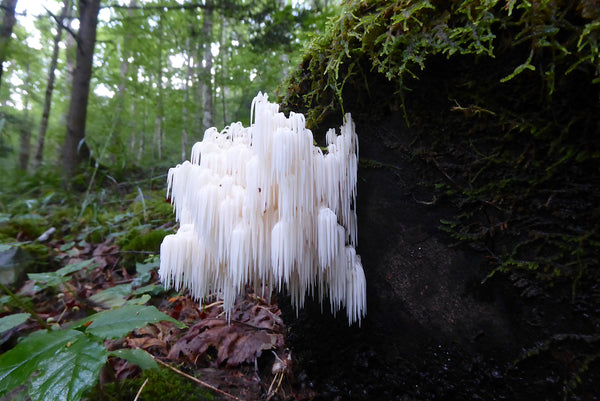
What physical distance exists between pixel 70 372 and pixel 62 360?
99 mm

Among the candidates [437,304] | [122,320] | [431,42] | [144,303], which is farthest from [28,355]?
[431,42]

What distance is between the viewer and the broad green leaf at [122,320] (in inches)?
52.9

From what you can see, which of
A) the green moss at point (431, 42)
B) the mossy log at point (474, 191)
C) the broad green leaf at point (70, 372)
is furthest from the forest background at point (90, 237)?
the mossy log at point (474, 191)

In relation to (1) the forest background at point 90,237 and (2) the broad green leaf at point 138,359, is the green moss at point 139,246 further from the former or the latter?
(2) the broad green leaf at point 138,359

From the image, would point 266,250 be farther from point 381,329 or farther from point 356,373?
point 356,373

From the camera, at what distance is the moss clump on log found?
97cm

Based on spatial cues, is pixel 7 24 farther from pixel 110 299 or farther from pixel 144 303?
pixel 144 303

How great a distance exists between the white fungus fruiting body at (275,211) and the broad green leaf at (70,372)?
0.47m

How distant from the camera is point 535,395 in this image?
107cm

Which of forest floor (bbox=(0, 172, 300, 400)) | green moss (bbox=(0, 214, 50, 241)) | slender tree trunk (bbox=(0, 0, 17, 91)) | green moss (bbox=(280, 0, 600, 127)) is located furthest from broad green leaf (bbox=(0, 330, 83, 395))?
slender tree trunk (bbox=(0, 0, 17, 91))

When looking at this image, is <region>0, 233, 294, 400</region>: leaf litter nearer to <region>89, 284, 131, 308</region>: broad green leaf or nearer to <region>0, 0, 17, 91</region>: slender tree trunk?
<region>89, 284, 131, 308</region>: broad green leaf

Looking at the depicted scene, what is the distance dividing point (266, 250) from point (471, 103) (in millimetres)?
1104

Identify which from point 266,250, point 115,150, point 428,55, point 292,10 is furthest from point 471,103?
point 115,150

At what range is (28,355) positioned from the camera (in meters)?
1.25
